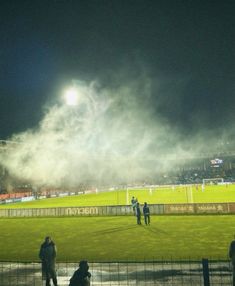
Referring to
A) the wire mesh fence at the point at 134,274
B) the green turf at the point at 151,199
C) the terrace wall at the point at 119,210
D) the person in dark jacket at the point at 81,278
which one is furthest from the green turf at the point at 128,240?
the green turf at the point at 151,199

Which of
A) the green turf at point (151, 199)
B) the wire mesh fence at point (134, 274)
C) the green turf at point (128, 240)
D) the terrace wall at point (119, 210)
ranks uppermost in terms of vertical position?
the green turf at point (151, 199)

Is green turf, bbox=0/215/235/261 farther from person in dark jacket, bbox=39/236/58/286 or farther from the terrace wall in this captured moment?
person in dark jacket, bbox=39/236/58/286

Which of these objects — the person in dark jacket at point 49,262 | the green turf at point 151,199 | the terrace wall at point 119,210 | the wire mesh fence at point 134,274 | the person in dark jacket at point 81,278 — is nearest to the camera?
the person in dark jacket at point 81,278

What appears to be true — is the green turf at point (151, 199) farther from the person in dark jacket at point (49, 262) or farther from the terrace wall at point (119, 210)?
the person in dark jacket at point (49, 262)

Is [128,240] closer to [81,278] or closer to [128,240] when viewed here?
[128,240]

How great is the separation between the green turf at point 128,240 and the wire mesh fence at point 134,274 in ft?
4.24

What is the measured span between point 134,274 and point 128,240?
22.9 feet

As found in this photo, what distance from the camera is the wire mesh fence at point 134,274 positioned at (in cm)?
1076

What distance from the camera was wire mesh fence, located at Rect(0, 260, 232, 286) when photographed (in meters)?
10.8

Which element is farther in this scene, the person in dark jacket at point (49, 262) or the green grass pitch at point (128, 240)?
the green grass pitch at point (128, 240)

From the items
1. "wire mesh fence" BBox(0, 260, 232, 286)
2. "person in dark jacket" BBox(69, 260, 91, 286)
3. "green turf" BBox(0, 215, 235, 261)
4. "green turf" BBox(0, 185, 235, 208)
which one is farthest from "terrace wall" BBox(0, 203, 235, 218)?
"person in dark jacket" BBox(69, 260, 91, 286)

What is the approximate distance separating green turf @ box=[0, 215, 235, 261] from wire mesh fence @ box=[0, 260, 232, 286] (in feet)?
4.24

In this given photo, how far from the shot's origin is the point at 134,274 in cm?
1167

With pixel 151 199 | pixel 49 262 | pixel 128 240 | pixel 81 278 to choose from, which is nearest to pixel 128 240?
pixel 128 240
